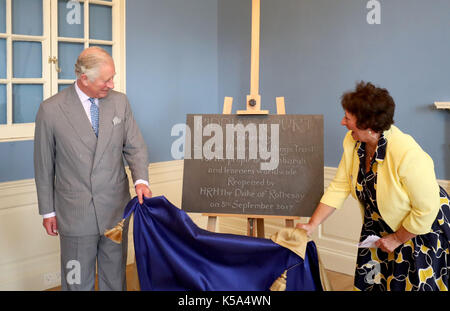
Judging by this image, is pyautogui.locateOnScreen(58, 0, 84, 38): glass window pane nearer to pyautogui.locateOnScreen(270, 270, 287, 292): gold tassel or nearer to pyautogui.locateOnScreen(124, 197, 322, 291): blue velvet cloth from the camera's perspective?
pyautogui.locateOnScreen(124, 197, 322, 291): blue velvet cloth

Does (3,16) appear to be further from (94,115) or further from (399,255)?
(399,255)

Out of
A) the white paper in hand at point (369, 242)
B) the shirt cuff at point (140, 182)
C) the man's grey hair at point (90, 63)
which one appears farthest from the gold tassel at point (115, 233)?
the white paper in hand at point (369, 242)

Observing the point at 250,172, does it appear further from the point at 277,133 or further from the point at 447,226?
the point at 447,226

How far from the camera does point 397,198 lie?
209 cm

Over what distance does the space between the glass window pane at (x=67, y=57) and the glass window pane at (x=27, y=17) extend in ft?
0.63

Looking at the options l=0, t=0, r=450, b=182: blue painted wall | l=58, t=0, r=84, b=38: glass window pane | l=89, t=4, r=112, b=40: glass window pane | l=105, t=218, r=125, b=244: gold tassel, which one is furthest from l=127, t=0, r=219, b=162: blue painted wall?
l=105, t=218, r=125, b=244: gold tassel

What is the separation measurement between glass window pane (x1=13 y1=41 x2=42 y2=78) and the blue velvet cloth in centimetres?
146

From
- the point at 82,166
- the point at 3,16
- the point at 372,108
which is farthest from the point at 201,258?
the point at 3,16

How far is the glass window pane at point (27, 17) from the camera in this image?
3205 mm

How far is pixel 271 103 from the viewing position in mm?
4281

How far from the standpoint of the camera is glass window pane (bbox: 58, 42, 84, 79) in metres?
3.48

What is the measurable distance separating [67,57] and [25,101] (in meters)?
0.43

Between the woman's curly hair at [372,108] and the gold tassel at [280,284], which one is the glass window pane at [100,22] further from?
the gold tassel at [280,284]

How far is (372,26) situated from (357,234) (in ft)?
5.05
